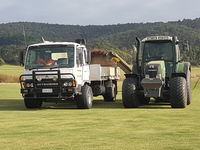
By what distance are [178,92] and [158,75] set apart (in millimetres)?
953

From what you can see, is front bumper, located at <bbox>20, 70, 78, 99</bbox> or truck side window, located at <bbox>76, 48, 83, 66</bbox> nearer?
front bumper, located at <bbox>20, 70, 78, 99</bbox>

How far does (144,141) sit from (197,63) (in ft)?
322

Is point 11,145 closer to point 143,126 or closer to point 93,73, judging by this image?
point 143,126

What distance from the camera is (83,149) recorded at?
7121 millimetres

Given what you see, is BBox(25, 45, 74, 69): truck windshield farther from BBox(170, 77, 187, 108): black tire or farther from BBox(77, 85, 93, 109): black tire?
BBox(170, 77, 187, 108): black tire

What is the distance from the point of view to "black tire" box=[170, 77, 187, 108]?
1430 cm

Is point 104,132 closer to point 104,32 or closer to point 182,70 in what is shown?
point 182,70

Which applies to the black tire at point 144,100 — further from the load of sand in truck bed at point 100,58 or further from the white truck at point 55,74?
the load of sand in truck bed at point 100,58

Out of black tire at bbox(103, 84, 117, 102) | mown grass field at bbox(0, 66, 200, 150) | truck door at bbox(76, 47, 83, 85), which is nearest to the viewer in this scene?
mown grass field at bbox(0, 66, 200, 150)

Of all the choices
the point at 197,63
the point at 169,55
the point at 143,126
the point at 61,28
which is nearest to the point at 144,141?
the point at 143,126

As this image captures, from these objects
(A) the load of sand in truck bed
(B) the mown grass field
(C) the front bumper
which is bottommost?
(B) the mown grass field

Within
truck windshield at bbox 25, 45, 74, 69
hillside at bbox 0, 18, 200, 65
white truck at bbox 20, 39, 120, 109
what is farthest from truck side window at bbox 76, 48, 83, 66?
hillside at bbox 0, 18, 200, 65

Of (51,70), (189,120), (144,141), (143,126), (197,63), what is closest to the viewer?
(144,141)

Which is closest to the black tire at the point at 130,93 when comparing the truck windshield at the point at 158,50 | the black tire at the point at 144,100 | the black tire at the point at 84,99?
the black tire at the point at 84,99
